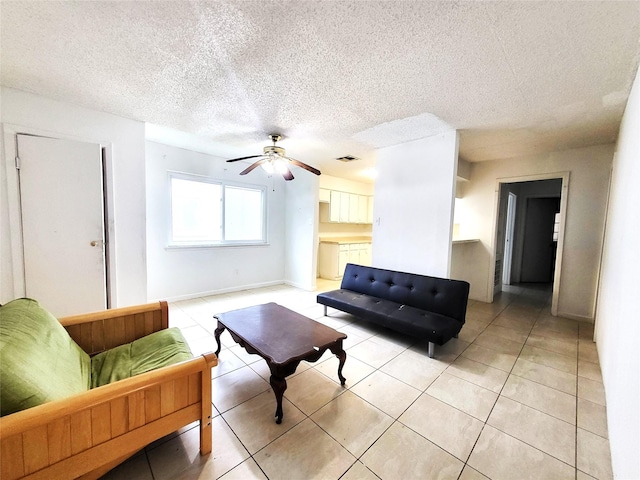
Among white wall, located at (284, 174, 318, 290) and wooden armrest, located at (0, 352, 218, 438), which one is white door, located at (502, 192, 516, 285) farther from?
wooden armrest, located at (0, 352, 218, 438)

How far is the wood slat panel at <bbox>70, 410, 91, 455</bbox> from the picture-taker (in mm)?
993

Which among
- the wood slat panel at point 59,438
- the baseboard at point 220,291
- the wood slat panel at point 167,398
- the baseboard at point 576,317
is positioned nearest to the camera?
the wood slat panel at point 59,438

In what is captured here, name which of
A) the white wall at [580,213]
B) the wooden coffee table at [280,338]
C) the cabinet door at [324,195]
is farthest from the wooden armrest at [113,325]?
the white wall at [580,213]

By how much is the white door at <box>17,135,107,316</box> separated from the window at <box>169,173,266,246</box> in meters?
1.39

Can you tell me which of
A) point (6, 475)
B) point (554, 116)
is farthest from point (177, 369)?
point (554, 116)

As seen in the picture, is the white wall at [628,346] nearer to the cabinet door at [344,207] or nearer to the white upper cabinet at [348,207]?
the white upper cabinet at [348,207]

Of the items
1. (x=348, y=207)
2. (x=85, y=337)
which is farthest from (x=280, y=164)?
(x=348, y=207)

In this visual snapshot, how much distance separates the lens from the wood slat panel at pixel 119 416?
108 cm

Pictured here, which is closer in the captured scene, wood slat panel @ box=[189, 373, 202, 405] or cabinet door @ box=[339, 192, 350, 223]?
wood slat panel @ box=[189, 373, 202, 405]

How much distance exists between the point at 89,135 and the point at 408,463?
12.5 feet

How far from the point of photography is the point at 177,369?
48.3 inches

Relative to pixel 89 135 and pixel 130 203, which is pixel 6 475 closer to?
pixel 130 203

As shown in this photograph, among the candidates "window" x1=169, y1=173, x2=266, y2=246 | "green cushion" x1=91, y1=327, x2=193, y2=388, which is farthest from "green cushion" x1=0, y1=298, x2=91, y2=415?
"window" x1=169, y1=173, x2=266, y2=246

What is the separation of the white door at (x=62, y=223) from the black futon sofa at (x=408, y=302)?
2576mm
